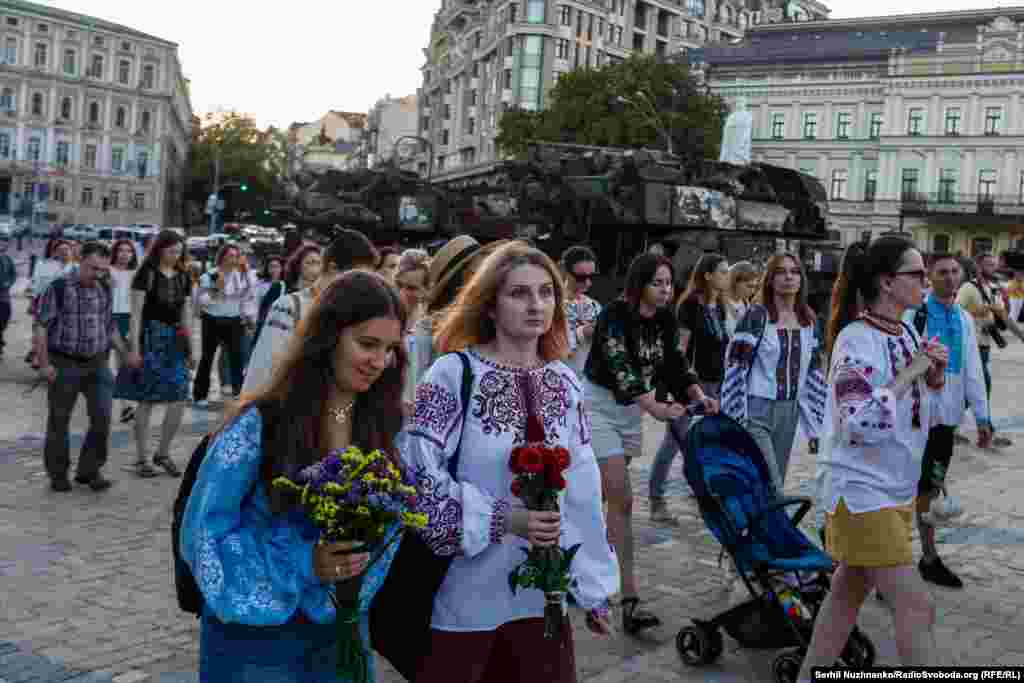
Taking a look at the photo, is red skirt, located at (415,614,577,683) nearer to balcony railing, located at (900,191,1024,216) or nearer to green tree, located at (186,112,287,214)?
balcony railing, located at (900,191,1024,216)

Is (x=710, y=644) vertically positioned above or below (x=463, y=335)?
below

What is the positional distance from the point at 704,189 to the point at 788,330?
19285mm

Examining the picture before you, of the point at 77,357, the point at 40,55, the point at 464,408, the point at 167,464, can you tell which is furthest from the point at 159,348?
the point at 40,55

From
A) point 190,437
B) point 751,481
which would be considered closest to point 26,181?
point 190,437

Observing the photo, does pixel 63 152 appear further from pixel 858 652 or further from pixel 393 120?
pixel 858 652

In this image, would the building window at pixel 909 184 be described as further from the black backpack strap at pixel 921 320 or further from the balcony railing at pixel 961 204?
the black backpack strap at pixel 921 320

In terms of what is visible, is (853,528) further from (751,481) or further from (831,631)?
(751,481)

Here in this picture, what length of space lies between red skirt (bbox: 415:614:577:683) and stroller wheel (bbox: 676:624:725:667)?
2150 mm

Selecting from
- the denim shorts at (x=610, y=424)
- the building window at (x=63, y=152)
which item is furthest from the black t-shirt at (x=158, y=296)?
the building window at (x=63, y=152)

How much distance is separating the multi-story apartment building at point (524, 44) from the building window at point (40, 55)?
33.5m

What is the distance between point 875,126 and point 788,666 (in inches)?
2850

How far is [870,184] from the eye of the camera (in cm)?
7375

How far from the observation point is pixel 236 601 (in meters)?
2.76

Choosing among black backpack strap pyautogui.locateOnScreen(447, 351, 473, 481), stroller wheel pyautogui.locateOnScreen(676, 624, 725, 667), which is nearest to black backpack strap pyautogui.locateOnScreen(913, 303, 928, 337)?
stroller wheel pyautogui.locateOnScreen(676, 624, 725, 667)
